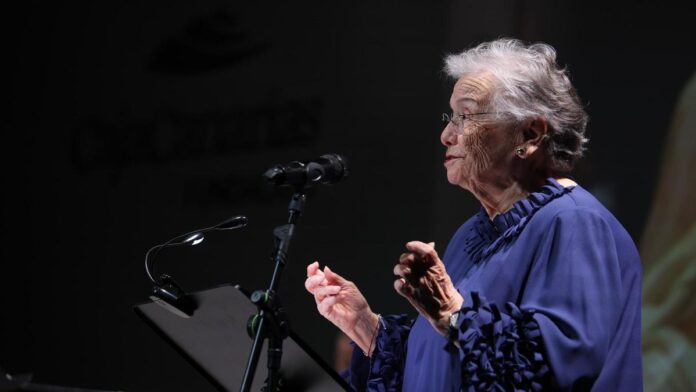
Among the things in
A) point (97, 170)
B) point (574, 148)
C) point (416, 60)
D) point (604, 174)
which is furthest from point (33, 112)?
point (574, 148)

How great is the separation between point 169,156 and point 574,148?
2701 mm

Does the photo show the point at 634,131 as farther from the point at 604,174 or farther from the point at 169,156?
the point at 169,156

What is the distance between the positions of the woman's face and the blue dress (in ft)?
0.34

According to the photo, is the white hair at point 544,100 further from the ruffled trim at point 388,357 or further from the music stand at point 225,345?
the music stand at point 225,345

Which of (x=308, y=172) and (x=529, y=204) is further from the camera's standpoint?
(x=529, y=204)

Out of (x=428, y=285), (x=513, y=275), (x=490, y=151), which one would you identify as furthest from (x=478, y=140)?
(x=428, y=285)

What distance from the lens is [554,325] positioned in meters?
1.85

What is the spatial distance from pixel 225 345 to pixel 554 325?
72 cm

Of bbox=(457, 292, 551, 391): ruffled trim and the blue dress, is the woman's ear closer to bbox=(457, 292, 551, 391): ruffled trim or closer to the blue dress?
the blue dress

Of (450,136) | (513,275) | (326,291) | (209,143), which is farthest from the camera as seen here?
(209,143)

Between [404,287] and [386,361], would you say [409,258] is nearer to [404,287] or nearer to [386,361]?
[404,287]

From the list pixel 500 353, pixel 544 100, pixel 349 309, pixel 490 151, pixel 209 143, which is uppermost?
pixel 544 100

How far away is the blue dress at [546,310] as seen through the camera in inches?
72.2

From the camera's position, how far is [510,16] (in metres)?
3.72
